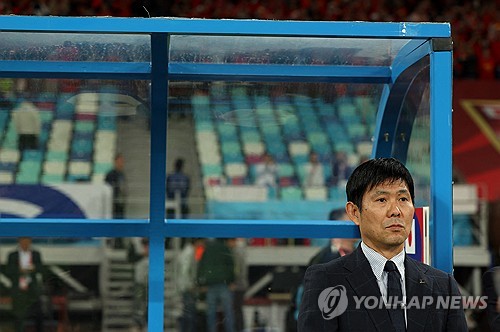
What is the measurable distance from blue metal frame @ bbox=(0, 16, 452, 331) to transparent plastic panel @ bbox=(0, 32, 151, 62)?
0.08 m

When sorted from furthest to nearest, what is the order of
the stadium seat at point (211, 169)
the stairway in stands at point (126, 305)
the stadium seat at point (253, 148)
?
the stadium seat at point (211, 169)
the stairway in stands at point (126, 305)
the stadium seat at point (253, 148)

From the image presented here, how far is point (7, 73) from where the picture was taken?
4230 mm

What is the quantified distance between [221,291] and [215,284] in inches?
28.6

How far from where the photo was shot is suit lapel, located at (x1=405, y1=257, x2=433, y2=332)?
292 cm

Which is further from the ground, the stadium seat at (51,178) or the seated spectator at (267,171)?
the seated spectator at (267,171)

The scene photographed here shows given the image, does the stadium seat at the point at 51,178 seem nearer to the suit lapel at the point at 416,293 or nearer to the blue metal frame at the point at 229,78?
the blue metal frame at the point at 229,78

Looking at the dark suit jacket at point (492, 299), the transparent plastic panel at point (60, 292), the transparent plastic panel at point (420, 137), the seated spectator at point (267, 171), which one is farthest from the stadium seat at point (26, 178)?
the dark suit jacket at point (492, 299)

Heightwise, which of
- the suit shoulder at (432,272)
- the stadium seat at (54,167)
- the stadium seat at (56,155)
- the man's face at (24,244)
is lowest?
the suit shoulder at (432,272)

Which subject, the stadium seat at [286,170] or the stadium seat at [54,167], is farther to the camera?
the stadium seat at [286,170]

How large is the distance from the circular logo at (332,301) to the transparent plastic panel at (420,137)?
3.00 feet

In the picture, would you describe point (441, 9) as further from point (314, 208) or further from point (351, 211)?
point (351, 211)

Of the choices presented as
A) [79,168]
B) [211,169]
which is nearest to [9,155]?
[79,168]

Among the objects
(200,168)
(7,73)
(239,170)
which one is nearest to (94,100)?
(7,73)

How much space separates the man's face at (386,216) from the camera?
2932mm
